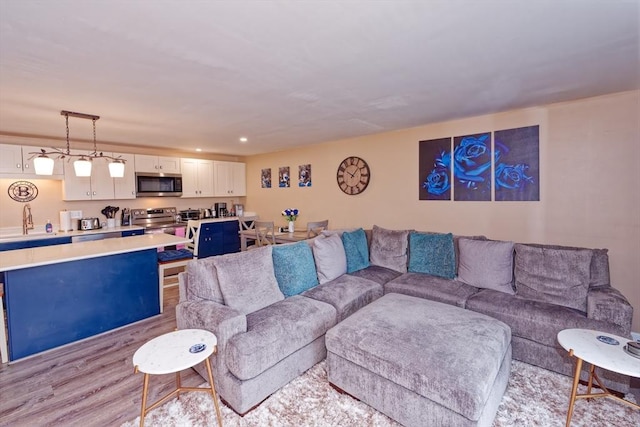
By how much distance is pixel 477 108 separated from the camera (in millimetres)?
3262

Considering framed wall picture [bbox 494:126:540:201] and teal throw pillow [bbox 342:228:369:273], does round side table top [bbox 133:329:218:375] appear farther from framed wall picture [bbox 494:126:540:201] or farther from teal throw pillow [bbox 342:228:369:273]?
framed wall picture [bbox 494:126:540:201]

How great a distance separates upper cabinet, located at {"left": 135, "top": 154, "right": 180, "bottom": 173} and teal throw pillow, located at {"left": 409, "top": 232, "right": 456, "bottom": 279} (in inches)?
191

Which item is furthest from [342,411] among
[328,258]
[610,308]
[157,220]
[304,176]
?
[157,220]

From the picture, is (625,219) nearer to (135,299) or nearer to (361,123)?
(361,123)

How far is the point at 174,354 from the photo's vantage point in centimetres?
159

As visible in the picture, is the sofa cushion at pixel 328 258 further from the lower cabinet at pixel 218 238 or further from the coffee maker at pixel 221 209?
the coffee maker at pixel 221 209

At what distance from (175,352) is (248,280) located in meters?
0.89

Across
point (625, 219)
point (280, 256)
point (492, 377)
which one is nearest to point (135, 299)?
point (280, 256)

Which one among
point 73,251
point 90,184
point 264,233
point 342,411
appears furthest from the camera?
point 90,184

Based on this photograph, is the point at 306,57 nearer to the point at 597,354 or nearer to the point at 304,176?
the point at 597,354

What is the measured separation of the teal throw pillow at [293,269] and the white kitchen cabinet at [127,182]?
12.8 ft

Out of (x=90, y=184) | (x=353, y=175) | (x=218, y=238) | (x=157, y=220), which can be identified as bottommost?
(x=218, y=238)

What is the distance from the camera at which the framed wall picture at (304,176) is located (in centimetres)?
561

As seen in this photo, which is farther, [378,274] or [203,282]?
[378,274]
